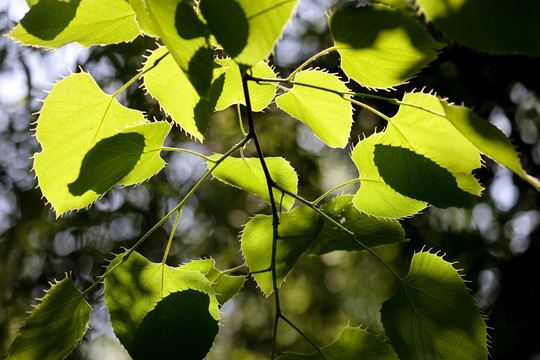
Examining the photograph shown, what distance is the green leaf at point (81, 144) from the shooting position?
0.41 m

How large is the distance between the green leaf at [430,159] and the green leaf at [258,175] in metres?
0.11

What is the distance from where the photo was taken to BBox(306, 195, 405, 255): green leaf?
51 centimetres

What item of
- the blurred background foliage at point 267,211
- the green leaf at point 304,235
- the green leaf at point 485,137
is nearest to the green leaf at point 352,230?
the green leaf at point 304,235

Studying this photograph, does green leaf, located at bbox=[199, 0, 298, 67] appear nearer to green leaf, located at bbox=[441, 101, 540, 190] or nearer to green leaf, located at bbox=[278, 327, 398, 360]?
green leaf, located at bbox=[441, 101, 540, 190]

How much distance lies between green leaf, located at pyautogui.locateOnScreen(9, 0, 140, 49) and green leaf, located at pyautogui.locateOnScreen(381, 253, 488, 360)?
0.35m

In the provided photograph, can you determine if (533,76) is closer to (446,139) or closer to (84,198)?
(446,139)

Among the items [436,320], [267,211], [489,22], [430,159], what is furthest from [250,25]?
[267,211]

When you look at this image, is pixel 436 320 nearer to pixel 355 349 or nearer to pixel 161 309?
pixel 355 349

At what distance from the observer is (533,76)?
158cm

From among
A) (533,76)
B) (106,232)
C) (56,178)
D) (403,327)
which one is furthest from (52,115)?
(533,76)

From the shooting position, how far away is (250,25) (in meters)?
0.25

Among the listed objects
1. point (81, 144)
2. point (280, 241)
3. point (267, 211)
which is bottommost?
point (267, 211)

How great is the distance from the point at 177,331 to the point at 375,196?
8.9 inches

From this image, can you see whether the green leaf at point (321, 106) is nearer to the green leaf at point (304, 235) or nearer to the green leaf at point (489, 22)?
the green leaf at point (304, 235)
